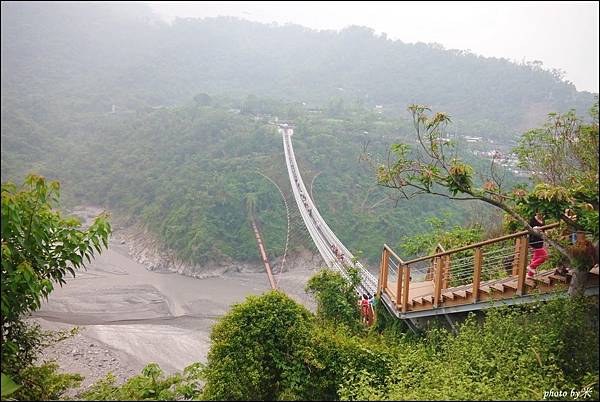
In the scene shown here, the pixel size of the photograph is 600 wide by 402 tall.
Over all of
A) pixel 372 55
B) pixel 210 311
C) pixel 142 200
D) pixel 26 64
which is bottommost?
pixel 210 311

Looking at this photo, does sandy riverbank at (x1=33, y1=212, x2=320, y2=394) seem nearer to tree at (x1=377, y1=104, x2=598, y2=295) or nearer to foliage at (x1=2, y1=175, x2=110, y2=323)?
foliage at (x1=2, y1=175, x2=110, y2=323)

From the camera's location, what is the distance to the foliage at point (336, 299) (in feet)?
25.9

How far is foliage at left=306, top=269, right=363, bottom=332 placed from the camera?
25.9 feet

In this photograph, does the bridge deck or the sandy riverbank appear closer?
the bridge deck

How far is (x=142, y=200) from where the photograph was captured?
96.9 ft

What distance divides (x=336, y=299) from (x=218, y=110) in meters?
33.2

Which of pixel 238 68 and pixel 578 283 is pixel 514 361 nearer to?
pixel 578 283

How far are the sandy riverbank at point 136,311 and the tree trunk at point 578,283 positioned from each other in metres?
8.31

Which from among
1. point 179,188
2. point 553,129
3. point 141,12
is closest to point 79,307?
point 179,188

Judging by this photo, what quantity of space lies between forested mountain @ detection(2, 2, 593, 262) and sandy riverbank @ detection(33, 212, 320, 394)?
2394 mm

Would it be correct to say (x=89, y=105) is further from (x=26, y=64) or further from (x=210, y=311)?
(x=210, y=311)

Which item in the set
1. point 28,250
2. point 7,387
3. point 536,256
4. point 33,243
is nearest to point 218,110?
point 33,243

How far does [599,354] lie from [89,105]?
61.3 m

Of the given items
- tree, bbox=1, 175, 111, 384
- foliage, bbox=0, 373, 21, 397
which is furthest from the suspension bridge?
foliage, bbox=0, 373, 21, 397
